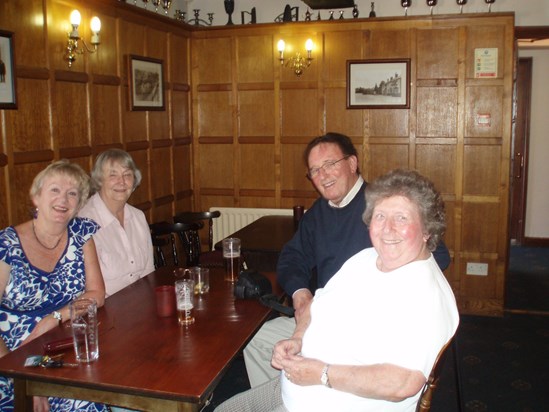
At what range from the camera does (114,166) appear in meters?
2.90

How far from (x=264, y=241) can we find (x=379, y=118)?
1.65 meters

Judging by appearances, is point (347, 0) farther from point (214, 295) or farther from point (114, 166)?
point (214, 295)

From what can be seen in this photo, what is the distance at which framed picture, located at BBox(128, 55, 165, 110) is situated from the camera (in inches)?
161

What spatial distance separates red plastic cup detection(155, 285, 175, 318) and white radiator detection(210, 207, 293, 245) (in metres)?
2.93

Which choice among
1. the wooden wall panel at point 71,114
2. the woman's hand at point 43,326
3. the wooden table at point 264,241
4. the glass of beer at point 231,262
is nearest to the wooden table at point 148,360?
the woman's hand at point 43,326

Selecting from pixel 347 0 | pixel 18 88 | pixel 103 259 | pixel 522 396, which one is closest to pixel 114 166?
pixel 103 259

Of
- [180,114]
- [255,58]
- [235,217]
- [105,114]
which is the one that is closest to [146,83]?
[105,114]

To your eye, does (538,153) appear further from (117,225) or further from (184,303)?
(184,303)

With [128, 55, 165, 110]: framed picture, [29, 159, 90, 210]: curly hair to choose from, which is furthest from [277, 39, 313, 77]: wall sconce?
[29, 159, 90, 210]: curly hair

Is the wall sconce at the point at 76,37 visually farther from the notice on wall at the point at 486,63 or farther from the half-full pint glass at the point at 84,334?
the notice on wall at the point at 486,63

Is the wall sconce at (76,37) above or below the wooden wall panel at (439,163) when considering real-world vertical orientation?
above

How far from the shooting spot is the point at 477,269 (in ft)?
15.3

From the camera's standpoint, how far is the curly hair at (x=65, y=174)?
2322 mm

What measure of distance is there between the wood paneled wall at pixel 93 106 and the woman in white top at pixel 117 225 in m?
0.52
